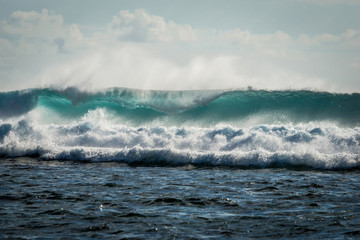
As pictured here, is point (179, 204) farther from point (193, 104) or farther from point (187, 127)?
point (193, 104)

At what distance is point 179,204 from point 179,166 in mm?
6188

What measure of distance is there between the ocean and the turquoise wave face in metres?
0.06

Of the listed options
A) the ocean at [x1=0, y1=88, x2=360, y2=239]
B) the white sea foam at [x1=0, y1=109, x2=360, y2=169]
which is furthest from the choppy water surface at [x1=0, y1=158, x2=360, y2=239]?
the white sea foam at [x1=0, y1=109, x2=360, y2=169]

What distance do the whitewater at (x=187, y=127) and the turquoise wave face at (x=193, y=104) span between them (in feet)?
0.19

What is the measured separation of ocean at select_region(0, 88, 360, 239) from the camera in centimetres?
652

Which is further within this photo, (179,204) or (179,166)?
(179,166)

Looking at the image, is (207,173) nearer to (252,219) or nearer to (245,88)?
(252,219)

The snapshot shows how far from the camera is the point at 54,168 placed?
525 inches

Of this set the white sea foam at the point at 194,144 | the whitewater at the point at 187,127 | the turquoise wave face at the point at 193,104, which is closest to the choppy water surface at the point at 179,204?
the white sea foam at the point at 194,144

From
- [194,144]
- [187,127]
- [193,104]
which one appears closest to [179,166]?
[194,144]

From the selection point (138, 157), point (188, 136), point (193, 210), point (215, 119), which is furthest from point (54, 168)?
point (215, 119)

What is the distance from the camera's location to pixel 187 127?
18.5 metres

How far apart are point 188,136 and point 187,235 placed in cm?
1177

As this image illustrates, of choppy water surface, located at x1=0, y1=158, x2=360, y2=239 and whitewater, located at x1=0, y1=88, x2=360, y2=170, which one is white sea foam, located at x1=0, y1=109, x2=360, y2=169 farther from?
choppy water surface, located at x1=0, y1=158, x2=360, y2=239
